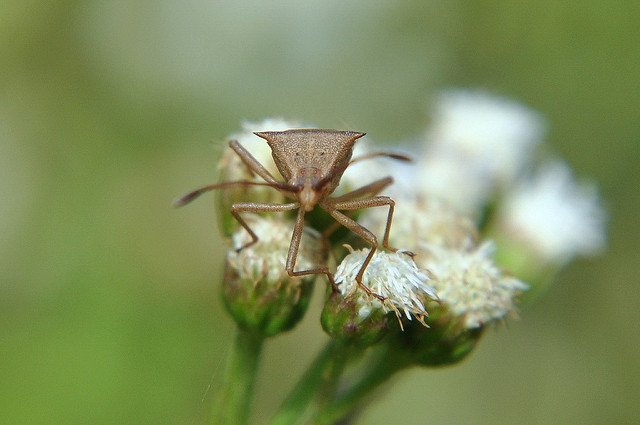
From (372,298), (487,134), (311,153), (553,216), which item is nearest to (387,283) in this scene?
(372,298)

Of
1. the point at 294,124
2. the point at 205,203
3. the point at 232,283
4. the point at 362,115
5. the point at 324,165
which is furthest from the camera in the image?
the point at 362,115

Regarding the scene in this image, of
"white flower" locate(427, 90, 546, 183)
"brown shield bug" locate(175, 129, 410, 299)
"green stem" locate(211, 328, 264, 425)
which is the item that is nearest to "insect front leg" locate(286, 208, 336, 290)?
"brown shield bug" locate(175, 129, 410, 299)

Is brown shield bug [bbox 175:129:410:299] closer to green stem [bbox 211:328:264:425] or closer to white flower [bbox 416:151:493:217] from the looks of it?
green stem [bbox 211:328:264:425]

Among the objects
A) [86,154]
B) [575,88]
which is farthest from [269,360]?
[575,88]

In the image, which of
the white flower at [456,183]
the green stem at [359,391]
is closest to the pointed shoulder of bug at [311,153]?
the green stem at [359,391]

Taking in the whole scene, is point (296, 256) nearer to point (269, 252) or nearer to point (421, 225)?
point (269, 252)

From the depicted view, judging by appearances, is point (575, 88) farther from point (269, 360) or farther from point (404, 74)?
point (269, 360)
